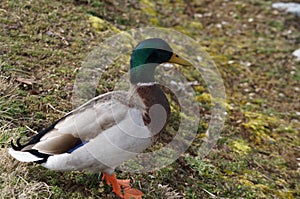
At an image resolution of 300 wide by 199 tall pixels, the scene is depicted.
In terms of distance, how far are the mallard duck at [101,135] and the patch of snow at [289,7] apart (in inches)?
209

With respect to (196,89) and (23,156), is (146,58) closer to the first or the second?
(23,156)

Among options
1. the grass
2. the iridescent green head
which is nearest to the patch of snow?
the grass

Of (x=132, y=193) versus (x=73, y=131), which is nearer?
A: (x=73, y=131)

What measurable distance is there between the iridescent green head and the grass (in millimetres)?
820

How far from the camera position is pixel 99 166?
3.23m

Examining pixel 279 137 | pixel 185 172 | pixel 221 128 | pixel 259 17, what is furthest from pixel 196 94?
pixel 259 17

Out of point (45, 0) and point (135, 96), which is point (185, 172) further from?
point (45, 0)

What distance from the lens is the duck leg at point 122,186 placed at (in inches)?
135

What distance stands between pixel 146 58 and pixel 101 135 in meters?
0.66

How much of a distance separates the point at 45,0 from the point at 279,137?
3.03 m

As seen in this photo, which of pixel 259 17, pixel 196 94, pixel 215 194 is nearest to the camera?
pixel 215 194

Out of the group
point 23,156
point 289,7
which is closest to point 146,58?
point 23,156

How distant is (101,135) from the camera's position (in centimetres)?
312

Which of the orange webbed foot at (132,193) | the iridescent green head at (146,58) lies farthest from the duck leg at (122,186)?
the iridescent green head at (146,58)
